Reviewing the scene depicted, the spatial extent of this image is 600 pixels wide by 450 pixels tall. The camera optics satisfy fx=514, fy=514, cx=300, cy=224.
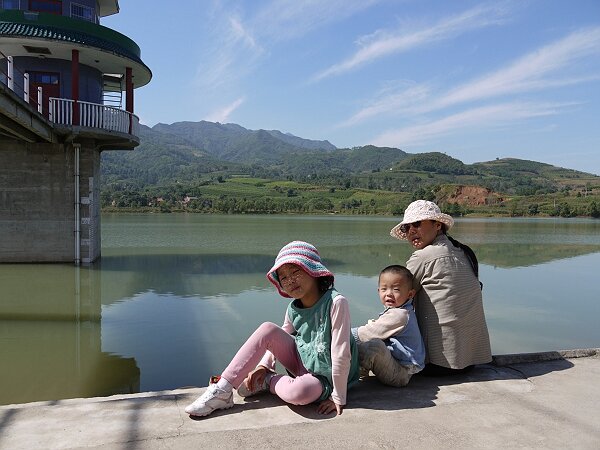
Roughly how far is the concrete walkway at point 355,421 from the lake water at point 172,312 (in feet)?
8.30

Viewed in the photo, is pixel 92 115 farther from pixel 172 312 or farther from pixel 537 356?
pixel 537 356

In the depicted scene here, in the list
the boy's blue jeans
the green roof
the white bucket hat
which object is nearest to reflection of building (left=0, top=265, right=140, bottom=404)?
the boy's blue jeans

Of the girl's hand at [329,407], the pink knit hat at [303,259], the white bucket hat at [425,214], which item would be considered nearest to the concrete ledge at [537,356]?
the white bucket hat at [425,214]

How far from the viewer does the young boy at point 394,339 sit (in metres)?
3.27

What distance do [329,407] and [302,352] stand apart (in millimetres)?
395

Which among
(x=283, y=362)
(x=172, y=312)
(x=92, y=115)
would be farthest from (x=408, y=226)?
(x=92, y=115)

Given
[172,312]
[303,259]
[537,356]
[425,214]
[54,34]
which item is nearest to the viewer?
[303,259]

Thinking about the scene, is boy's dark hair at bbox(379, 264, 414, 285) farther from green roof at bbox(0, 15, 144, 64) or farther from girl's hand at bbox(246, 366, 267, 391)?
green roof at bbox(0, 15, 144, 64)

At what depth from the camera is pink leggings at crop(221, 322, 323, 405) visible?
2.92 metres

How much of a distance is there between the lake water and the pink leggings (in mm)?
→ 2534

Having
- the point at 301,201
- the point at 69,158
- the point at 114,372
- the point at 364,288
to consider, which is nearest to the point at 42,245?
the point at 69,158

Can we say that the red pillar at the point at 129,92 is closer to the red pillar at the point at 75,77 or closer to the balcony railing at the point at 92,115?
Answer: the balcony railing at the point at 92,115

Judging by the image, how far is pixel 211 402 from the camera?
286cm

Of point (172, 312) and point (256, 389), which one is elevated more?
point (256, 389)
